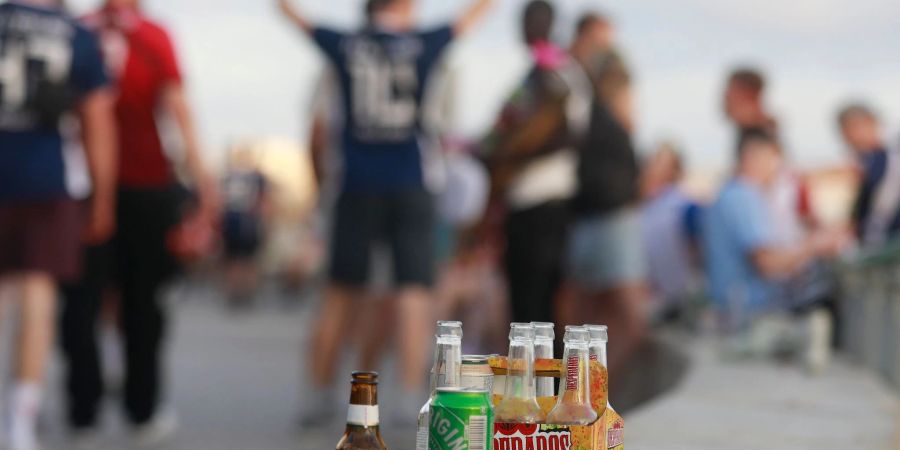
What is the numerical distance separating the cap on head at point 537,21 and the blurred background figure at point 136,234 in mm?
1531

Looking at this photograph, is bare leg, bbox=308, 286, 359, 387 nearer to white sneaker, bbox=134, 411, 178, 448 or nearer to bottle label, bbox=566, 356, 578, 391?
white sneaker, bbox=134, 411, 178, 448

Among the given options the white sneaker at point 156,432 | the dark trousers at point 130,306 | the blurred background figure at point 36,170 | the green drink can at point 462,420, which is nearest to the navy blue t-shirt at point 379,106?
the dark trousers at point 130,306

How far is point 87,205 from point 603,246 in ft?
8.98

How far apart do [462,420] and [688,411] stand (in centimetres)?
296

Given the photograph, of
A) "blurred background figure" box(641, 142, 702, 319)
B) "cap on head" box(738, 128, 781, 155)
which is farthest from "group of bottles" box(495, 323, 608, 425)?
"blurred background figure" box(641, 142, 702, 319)

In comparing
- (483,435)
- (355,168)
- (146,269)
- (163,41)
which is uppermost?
(163,41)

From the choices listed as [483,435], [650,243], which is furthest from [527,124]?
[483,435]

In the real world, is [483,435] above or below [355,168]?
below

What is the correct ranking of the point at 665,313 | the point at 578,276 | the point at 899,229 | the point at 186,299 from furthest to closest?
the point at 186,299
the point at 665,313
the point at 899,229
the point at 578,276

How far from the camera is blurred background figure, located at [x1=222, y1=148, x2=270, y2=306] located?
784 inches

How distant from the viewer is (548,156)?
6938 mm

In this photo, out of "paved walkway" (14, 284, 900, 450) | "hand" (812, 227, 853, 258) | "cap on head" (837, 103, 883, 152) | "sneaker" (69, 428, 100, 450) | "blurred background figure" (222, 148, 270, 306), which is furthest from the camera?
"blurred background figure" (222, 148, 270, 306)

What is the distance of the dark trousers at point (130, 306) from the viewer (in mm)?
6684

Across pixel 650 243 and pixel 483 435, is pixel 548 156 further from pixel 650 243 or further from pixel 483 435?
pixel 483 435
